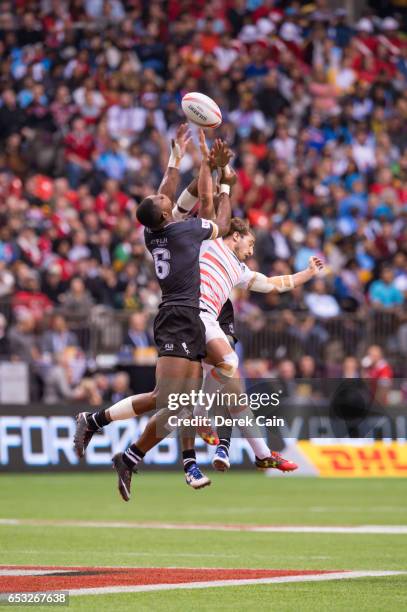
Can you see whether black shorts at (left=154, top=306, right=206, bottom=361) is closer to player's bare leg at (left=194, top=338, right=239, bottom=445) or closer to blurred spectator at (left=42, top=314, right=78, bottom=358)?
player's bare leg at (left=194, top=338, right=239, bottom=445)

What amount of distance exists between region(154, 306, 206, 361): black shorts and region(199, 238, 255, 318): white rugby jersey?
1.39ft

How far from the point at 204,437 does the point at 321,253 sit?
15.7 meters

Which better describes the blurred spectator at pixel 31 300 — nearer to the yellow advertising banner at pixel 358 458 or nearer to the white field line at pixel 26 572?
the yellow advertising banner at pixel 358 458

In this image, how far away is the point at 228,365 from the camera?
1295 cm

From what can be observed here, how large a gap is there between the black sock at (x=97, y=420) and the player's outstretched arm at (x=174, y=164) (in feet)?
6.69

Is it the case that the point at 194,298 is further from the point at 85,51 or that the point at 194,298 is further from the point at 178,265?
the point at 85,51

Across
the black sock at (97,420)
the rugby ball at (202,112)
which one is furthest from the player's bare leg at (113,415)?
the rugby ball at (202,112)

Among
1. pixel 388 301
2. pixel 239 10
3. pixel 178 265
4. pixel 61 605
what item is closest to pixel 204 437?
pixel 178 265

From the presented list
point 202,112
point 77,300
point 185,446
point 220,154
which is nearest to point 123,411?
point 185,446

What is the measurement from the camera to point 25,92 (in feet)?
93.5

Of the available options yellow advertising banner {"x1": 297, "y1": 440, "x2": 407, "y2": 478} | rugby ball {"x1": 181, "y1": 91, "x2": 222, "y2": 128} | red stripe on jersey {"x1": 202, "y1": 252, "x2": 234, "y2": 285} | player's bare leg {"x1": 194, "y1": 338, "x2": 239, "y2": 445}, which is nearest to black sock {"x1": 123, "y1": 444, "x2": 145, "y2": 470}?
player's bare leg {"x1": 194, "y1": 338, "x2": 239, "y2": 445}

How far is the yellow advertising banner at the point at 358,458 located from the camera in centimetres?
2417

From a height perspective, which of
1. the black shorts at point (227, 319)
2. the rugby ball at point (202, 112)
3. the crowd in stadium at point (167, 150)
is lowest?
the black shorts at point (227, 319)

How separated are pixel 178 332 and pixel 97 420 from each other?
1.14m
